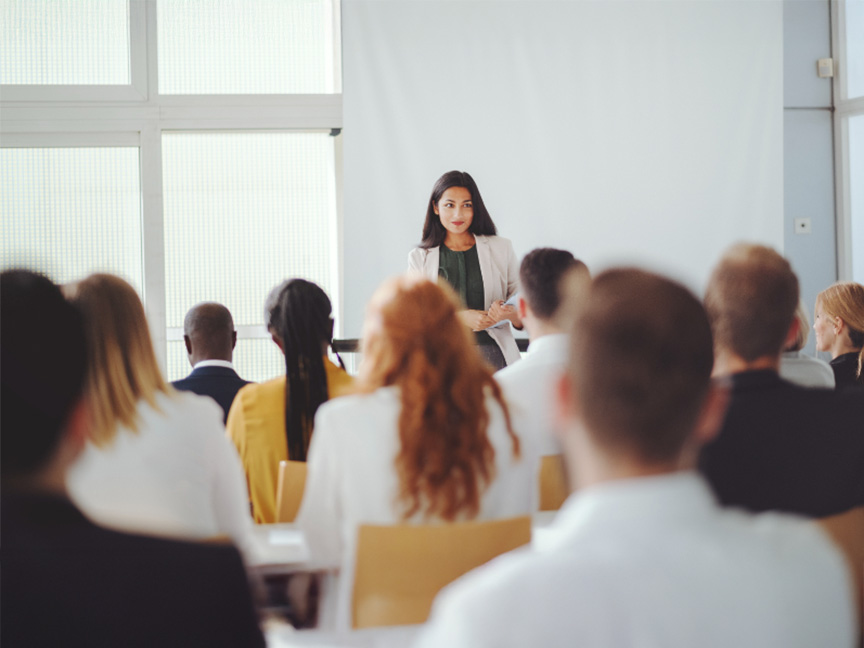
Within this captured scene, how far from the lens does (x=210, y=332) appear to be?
117 inches

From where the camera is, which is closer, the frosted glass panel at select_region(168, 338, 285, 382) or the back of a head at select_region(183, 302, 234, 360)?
the back of a head at select_region(183, 302, 234, 360)

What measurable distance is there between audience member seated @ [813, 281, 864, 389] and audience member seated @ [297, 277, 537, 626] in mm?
2300

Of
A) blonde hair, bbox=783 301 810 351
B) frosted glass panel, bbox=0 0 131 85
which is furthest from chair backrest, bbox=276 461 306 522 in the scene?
frosted glass panel, bbox=0 0 131 85

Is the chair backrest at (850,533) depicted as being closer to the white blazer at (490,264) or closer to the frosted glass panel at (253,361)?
the white blazer at (490,264)

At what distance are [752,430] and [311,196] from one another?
14.3 feet

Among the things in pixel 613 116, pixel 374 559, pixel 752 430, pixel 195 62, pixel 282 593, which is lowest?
pixel 282 593

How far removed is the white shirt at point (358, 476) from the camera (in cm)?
165

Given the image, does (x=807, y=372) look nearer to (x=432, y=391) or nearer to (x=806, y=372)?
(x=806, y=372)

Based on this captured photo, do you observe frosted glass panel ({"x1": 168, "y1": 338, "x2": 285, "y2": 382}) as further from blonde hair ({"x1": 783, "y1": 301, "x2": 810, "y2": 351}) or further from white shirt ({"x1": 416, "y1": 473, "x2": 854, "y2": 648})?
white shirt ({"x1": 416, "y1": 473, "x2": 854, "y2": 648})

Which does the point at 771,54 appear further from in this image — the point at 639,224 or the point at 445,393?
the point at 445,393

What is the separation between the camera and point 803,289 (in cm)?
610

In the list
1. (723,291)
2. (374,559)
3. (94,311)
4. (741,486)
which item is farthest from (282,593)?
(723,291)

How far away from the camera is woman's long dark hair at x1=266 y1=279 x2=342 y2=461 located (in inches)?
93.4

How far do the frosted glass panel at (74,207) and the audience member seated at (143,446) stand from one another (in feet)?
12.3
